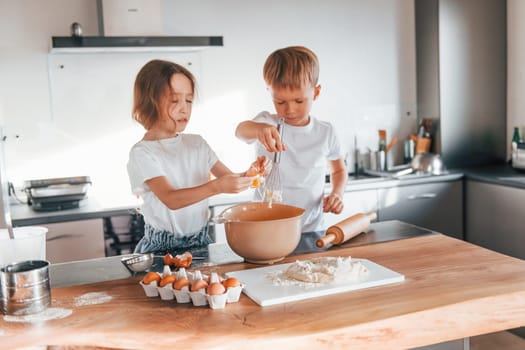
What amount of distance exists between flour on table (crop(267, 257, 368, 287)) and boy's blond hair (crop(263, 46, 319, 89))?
2.45 feet

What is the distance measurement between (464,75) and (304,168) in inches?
77.1

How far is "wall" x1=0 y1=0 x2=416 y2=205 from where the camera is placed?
3152 mm

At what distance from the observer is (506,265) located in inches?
61.7

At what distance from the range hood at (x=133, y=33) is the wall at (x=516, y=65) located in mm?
1926

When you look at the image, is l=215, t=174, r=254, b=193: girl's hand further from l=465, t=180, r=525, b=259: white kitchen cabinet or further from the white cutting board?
l=465, t=180, r=525, b=259: white kitchen cabinet

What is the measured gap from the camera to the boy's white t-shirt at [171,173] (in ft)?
6.14

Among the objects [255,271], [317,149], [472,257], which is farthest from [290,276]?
[317,149]

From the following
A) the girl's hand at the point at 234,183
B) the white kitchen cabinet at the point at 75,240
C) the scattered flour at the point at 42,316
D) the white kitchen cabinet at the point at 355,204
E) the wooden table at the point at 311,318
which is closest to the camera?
the wooden table at the point at 311,318

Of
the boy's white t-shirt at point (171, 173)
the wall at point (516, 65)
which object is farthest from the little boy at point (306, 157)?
the wall at point (516, 65)

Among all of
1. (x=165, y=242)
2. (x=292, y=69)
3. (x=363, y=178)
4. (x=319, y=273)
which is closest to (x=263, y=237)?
(x=319, y=273)

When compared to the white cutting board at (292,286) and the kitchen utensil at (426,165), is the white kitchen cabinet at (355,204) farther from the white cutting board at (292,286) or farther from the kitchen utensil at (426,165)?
the white cutting board at (292,286)

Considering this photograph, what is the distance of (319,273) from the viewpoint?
1.45 meters

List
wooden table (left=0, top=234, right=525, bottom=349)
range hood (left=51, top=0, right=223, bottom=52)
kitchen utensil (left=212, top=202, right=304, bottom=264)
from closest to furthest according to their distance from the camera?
wooden table (left=0, top=234, right=525, bottom=349), kitchen utensil (left=212, top=202, right=304, bottom=264), range hood (left=51, top=0, right=223, bottom=52)

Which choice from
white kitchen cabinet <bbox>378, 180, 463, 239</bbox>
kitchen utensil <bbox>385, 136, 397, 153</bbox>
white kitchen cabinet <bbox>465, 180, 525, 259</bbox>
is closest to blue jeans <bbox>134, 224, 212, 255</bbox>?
white kitchen cabinet <bbox>378, 180, 463, 239</bbox>
